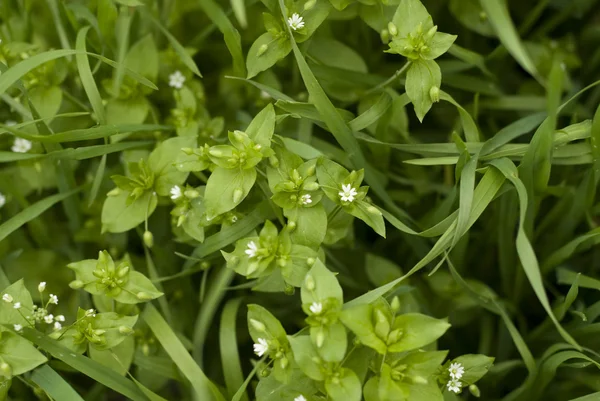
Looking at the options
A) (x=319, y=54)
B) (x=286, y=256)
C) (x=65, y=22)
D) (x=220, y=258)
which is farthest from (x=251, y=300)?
(x=65, y=22)

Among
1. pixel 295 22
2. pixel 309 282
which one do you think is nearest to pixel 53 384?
pixel 309 282

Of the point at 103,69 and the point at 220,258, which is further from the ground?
the point at 103,69

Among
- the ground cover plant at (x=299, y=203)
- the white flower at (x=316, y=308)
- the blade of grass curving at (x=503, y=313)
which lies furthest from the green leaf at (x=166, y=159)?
the blade of grass curving at (x=503, y=313)

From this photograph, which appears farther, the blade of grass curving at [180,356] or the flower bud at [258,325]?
the blade of grass curving at [180,356]

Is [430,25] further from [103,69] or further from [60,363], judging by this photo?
[60,363]

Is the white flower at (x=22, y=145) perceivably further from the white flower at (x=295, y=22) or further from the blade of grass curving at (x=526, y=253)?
the blade of grass curving at (x=526, y=253)

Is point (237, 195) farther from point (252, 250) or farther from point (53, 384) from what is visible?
point (53, 384)
